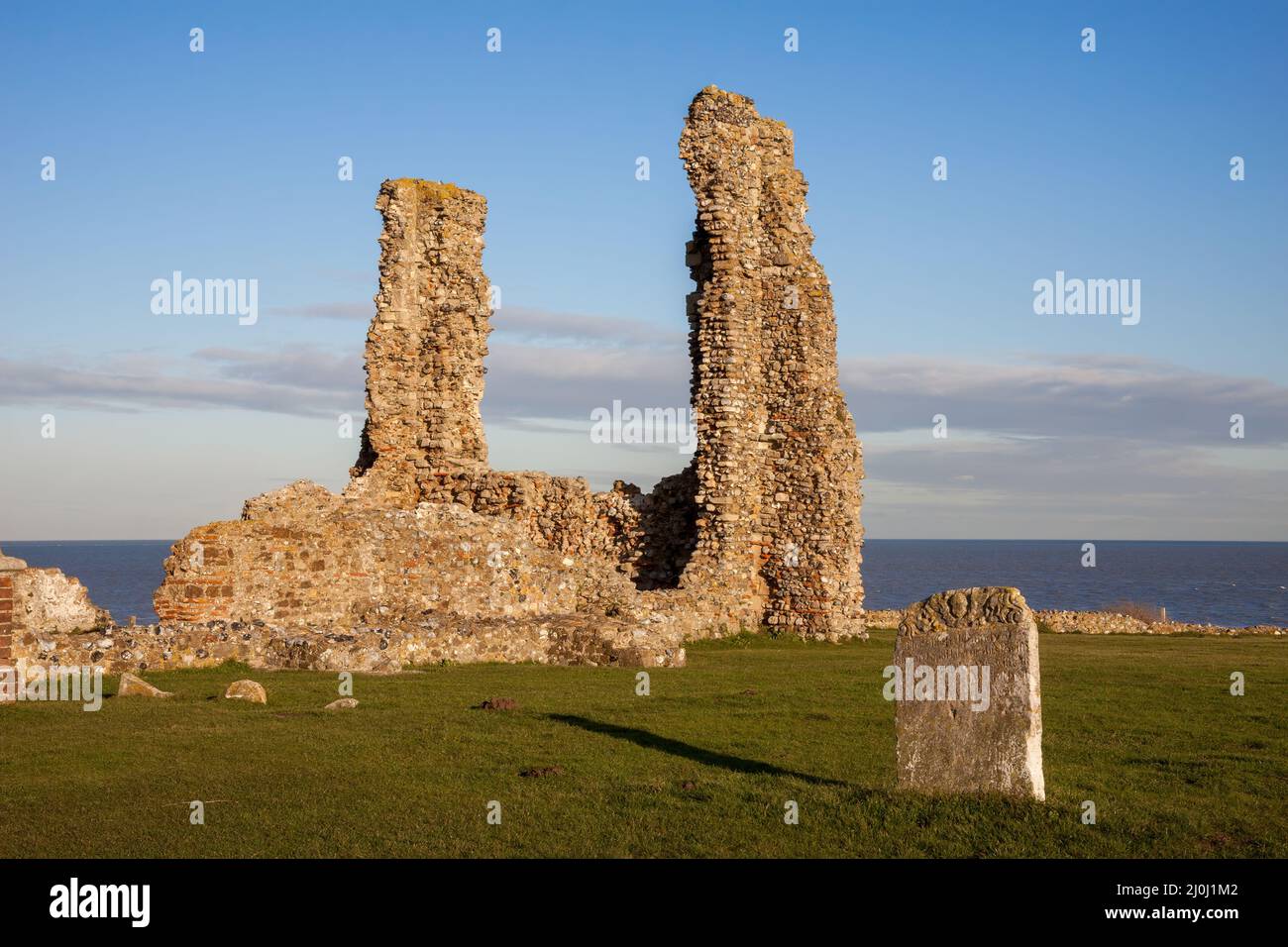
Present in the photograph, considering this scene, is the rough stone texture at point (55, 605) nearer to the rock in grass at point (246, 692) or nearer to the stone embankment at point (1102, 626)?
the rock in grass at point (246, 692)

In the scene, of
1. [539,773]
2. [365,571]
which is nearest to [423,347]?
[365,571]

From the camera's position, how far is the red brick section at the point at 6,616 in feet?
46.6

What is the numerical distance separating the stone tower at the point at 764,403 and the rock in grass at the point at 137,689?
44.4 ft

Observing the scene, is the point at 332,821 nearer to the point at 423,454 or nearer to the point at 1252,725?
the point at 1252,725

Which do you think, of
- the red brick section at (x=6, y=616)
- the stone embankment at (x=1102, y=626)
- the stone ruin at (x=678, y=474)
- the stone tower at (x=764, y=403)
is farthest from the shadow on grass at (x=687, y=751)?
the stone embankment at (x=1102, y=626)

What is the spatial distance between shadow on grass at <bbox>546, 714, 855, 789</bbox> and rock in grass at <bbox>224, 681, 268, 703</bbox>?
11.5 ft

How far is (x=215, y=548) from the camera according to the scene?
20016 millimetres

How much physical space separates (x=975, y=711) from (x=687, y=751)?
3316mm

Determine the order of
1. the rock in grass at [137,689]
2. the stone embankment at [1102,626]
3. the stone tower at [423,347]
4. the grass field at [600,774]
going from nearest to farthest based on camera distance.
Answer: the grass field at [600,774]
the rock in grass at [137,689]
the stone tower at [423,347]
the stone embankment at [1102,626]

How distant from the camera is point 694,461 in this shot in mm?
27844

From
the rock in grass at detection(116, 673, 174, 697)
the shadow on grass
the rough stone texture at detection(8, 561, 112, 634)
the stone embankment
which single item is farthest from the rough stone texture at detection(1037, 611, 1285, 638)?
the rock in grass at detection(116, 673, 174, 697)
